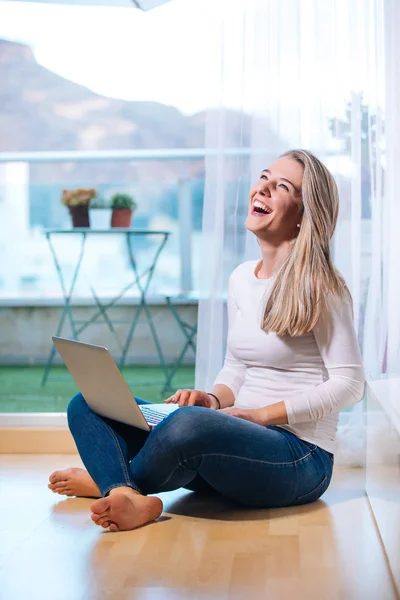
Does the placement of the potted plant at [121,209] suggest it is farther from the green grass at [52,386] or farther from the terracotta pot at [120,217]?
the green grass at [52,386]

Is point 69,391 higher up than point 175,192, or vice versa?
point 175,192

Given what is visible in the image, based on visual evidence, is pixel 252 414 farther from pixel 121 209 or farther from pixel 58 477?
pixel 121 209

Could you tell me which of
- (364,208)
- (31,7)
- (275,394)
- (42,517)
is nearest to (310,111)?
(364,208)

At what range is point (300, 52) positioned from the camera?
115 inches

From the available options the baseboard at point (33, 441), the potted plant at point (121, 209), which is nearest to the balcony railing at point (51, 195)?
the potted plant at point (121, 209)

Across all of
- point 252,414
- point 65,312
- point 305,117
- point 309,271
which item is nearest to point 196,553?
point 252,414

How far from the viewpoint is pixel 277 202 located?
236 centimetres

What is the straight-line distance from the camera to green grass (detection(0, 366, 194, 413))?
4.00 m

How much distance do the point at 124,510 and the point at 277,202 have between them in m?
0.90

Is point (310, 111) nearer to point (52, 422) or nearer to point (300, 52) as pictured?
point (300, 52)

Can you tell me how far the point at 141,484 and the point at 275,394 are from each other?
427mm

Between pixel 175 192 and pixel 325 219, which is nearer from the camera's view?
pixel 325 219

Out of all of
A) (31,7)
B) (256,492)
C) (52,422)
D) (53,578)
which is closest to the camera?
(53,578)

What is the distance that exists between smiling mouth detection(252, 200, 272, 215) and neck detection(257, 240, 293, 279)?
0.09 m
